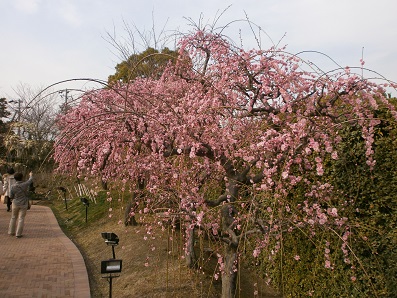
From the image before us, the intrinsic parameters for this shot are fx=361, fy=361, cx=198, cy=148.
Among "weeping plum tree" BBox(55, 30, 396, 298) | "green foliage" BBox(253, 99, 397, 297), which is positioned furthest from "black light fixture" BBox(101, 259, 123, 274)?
"green foliage" BBox(253, 99, 397, 297)

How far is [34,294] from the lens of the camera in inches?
218

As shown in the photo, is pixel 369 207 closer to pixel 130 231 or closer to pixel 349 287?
pixel 349 287

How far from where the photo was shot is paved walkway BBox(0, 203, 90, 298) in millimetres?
5734

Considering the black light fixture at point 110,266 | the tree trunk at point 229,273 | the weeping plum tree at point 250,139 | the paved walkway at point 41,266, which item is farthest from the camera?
the paved walkway at point 41,266

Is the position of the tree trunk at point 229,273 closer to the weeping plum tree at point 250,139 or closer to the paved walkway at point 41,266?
the weeping plum tree at point 250,139

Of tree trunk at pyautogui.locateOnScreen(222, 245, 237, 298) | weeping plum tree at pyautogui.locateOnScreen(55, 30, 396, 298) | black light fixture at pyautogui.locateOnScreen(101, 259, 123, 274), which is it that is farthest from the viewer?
black light fixture at pyautogui.locateOnScreen(101, 259, 123, 274)

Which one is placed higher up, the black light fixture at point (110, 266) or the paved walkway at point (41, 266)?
the black light fixture at point (110, 266)

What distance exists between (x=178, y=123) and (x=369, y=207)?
241cm

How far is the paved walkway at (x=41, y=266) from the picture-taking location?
18.8ft

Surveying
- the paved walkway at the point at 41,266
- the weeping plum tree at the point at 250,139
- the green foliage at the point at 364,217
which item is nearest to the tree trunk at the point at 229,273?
the weeping plum tree at the point at 250,139

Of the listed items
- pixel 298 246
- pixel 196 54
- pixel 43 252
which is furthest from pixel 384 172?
pixel 43 252

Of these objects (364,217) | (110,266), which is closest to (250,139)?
(364,217)

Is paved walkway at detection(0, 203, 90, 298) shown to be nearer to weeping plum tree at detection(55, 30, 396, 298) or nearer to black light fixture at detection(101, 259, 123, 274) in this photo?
black light fixture at detection(101, 259, 123, 274)

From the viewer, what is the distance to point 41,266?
278 inches
